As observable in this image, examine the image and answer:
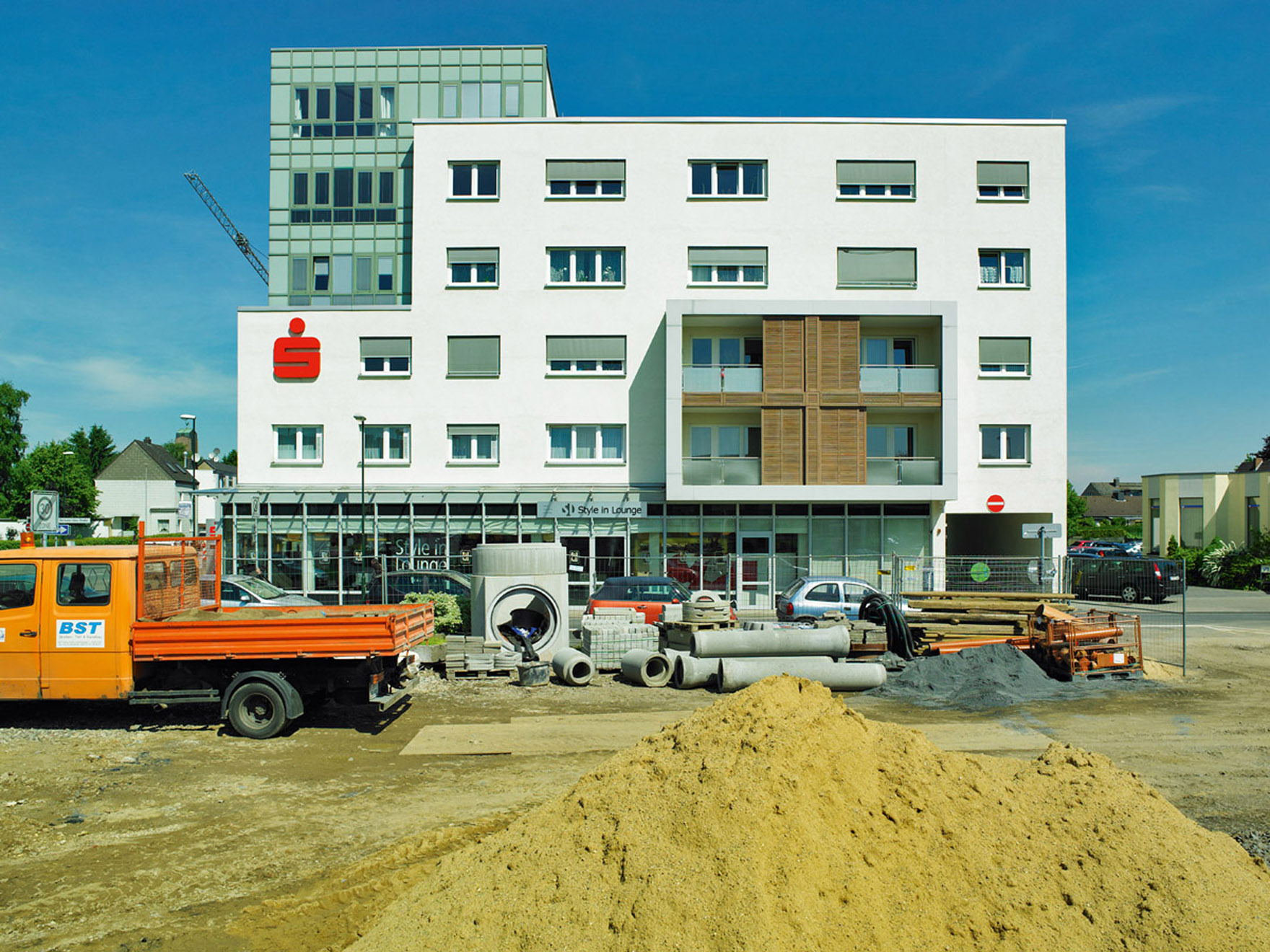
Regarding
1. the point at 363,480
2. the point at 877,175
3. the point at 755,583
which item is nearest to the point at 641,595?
the point at 755,583

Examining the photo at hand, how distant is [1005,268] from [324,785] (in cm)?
2627

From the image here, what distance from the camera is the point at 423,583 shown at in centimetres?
1950

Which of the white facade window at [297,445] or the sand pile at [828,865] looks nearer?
the sand pile at [828,865]

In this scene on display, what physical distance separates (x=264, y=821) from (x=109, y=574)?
462cm

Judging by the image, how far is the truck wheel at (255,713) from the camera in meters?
10.3

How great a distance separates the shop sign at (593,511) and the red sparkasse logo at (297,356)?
8.94m

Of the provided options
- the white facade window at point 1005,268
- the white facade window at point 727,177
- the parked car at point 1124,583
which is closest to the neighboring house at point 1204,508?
the parked car at point 1124,583

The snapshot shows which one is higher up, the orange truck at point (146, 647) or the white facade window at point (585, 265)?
the white facade window at point (585, 265)

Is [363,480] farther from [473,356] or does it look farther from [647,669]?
[647,669]

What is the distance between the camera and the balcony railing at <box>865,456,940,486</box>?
25766mm

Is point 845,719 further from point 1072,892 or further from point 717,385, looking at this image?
point 717,385

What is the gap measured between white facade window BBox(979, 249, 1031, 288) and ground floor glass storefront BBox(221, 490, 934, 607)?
7991 mm

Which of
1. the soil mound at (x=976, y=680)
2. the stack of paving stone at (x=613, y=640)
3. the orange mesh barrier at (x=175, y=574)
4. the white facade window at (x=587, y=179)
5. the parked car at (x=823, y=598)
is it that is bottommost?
the soil mound at (x=976, y=680)

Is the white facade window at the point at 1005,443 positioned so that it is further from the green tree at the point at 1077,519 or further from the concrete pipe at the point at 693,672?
the green tree at the point at 1077,519
